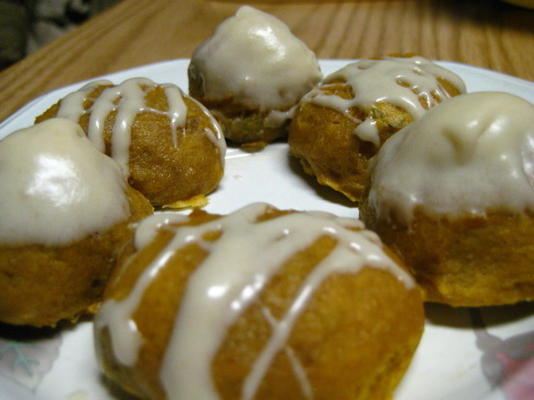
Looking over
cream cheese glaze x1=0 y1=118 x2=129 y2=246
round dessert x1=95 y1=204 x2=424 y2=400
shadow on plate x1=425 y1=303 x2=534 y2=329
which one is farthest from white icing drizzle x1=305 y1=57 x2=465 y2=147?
cream cheese glaze x1=0 y1=118 x2=129 y2=246

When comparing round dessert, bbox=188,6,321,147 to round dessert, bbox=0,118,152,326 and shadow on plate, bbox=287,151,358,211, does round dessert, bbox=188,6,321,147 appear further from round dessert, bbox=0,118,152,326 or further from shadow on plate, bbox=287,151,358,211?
round dessert, bbox=0,118,152,326

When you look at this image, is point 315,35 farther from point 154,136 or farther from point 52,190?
point 52,190

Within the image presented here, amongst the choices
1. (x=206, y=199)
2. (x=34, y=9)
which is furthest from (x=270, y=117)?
(x=34, y=9)

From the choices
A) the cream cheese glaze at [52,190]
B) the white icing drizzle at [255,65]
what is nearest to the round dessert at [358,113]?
the white icing drizzle at [255,65]

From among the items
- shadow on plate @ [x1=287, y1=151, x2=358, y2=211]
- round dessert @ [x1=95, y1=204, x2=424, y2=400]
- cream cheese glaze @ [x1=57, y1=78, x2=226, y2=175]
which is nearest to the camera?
round dessert @ [x1=95, y1=204, x2=424, y2=400]

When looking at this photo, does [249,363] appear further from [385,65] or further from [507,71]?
[507,71]
